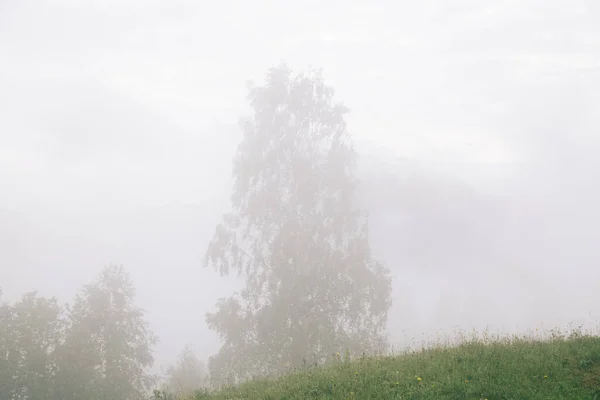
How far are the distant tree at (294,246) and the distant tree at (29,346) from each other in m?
12.1

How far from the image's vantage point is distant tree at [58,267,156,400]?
29.2m

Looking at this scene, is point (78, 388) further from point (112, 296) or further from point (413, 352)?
point (413, 352)

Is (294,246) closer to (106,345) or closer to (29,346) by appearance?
(106,345)

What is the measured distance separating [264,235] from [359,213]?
6.56 metres

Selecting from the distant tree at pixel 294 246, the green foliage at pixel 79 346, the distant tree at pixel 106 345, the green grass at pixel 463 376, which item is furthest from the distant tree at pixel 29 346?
the green grass at pixel 463 376

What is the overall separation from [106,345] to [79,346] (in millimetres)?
1734

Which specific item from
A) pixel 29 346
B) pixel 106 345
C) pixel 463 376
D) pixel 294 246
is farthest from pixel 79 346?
pixel 463 376

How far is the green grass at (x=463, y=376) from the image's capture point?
7418mm

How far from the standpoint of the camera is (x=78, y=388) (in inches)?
1127

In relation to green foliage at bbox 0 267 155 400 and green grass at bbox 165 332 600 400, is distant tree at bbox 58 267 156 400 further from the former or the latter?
green grass at bbox 165 332 600 400

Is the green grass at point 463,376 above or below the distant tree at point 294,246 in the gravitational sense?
below

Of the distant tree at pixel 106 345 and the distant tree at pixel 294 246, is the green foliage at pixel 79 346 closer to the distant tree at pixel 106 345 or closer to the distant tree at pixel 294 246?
the distant tree at pixel 106 345

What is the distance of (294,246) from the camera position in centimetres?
2561

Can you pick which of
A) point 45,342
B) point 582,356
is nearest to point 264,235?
point 45,342
